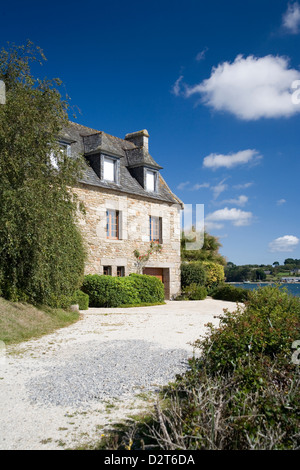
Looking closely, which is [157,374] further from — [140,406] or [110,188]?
[110,188]

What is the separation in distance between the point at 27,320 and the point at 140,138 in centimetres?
1402

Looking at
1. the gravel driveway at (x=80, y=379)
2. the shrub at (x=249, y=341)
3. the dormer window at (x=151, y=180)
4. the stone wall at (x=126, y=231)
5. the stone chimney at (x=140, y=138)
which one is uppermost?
the stone chimney at (x=140, y=138)

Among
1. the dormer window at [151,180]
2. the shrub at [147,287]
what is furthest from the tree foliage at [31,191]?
the dormer window at [151,180]

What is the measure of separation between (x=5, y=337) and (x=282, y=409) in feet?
21.6

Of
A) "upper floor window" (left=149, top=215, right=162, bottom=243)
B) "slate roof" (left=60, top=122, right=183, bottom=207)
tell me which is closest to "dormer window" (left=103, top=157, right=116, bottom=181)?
"slate roof" (left=60, top=122, right=183, bottom=207)

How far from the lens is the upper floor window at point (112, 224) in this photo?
17562 mm

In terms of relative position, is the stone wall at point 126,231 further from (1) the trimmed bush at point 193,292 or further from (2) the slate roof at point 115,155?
(1) the trimmed bush at point 193,292

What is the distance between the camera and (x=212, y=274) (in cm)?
2461

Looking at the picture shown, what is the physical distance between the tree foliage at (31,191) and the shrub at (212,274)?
1432 cm

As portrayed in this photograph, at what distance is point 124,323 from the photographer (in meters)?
11.0

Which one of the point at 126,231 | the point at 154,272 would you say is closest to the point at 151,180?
the point at 126,231

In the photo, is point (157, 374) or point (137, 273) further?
point (137, 273)

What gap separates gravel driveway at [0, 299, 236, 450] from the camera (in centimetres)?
395
